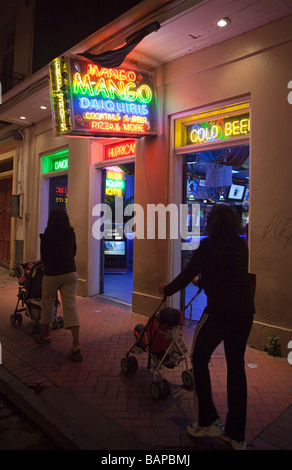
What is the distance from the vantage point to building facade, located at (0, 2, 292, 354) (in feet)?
16.4

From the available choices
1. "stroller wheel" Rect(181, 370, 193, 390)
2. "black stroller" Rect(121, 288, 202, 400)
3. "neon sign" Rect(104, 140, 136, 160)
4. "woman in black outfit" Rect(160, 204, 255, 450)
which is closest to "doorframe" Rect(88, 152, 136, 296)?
"neon sign" Rect(104, 140, 136, 160)

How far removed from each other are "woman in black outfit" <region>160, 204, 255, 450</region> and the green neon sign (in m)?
7.88

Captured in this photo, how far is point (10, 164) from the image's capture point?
1293 cm

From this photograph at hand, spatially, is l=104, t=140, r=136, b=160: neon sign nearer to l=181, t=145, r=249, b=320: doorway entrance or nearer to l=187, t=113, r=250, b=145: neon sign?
l=181, t=145, r=249, b=320: doorway entrance

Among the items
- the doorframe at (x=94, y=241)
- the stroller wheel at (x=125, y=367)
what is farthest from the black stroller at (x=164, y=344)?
the doorframe at (x=94, y=241)

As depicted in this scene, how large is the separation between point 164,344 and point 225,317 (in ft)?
4.06

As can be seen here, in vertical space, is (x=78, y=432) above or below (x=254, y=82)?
below

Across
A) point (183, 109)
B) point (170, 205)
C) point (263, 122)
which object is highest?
point (183, 109)

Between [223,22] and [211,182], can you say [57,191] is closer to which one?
[211,182]

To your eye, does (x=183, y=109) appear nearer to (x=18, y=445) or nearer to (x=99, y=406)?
(x=99, y=406)

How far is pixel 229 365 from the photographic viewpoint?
2.85 metres

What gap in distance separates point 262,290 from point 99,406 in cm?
286
